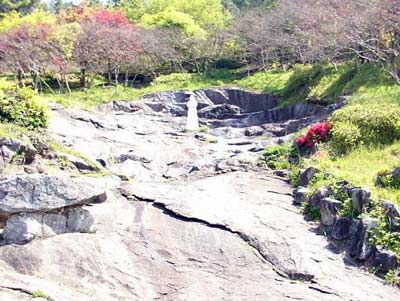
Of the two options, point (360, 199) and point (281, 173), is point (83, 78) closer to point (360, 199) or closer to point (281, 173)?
point (281, 173)

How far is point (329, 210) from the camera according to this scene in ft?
38.3

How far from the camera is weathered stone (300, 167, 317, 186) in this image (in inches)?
546

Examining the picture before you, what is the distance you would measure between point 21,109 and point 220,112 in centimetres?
1555

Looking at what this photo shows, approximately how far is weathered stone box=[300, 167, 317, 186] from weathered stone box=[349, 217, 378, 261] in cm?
329

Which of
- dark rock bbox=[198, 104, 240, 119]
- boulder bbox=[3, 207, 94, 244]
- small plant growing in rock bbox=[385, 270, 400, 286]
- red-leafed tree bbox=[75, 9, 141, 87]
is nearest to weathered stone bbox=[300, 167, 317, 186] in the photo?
small plant growing in rock bbox=[385, 270, 400, 286]

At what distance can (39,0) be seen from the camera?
58000 mm

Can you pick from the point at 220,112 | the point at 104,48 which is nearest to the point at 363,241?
the point at 220,112

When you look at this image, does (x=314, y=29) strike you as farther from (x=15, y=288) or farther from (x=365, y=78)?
(x=15, y=288)

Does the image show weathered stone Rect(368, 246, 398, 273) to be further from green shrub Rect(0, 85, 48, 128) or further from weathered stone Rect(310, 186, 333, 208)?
green shrub Rect(0, 85, 48, 128)

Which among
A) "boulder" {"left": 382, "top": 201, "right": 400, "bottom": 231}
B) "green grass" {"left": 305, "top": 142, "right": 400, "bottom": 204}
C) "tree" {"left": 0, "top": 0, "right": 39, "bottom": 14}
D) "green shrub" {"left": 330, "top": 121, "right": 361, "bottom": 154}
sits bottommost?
"boulder" {"left": 382, "top": 201, "right": 400, "bottom": 231}

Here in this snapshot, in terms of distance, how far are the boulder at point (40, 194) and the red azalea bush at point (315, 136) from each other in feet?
26.7

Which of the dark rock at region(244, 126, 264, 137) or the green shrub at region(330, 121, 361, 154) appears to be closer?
the green shrub at region(330, 121, 361, 154)

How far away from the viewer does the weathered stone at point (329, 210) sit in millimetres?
11502

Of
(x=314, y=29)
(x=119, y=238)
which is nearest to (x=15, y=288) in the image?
(x=119, y=238)
